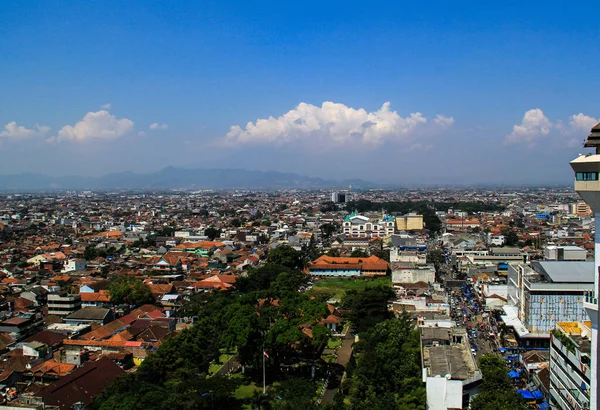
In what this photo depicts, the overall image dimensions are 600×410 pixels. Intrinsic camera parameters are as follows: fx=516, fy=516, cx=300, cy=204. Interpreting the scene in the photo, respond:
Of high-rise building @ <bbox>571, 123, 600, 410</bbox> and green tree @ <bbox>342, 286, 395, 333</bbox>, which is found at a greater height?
high-rise building @ <bbox>571, 123, 600, 410</bbox>

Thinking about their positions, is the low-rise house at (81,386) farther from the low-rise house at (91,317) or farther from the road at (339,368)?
the road at (339,368)

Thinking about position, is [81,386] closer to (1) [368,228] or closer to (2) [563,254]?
(2) [563,254]

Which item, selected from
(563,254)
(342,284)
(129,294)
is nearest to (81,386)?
(129,294)

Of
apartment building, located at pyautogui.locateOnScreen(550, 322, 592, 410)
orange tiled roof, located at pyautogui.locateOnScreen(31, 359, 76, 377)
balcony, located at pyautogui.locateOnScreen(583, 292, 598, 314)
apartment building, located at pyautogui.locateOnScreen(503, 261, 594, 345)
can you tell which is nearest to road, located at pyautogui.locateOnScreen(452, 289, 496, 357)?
apartment building, located at pyautogui.locateOnScreen(503, 261, 594, 345)

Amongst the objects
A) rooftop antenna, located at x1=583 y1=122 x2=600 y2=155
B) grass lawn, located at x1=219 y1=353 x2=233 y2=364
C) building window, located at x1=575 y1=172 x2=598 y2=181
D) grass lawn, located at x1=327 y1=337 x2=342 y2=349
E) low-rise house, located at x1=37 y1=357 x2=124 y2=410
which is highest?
rooftop antenna, located at x1=583 y1=122 x2=600 y2=155

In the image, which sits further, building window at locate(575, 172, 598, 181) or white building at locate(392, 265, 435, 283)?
white building at locate(392, 265, 435, 283)

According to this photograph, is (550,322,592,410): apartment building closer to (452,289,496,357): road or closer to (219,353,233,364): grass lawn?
(452,289,496,357): road

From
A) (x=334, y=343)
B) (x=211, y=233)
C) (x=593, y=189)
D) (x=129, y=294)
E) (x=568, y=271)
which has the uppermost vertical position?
(x=593, y=189)
